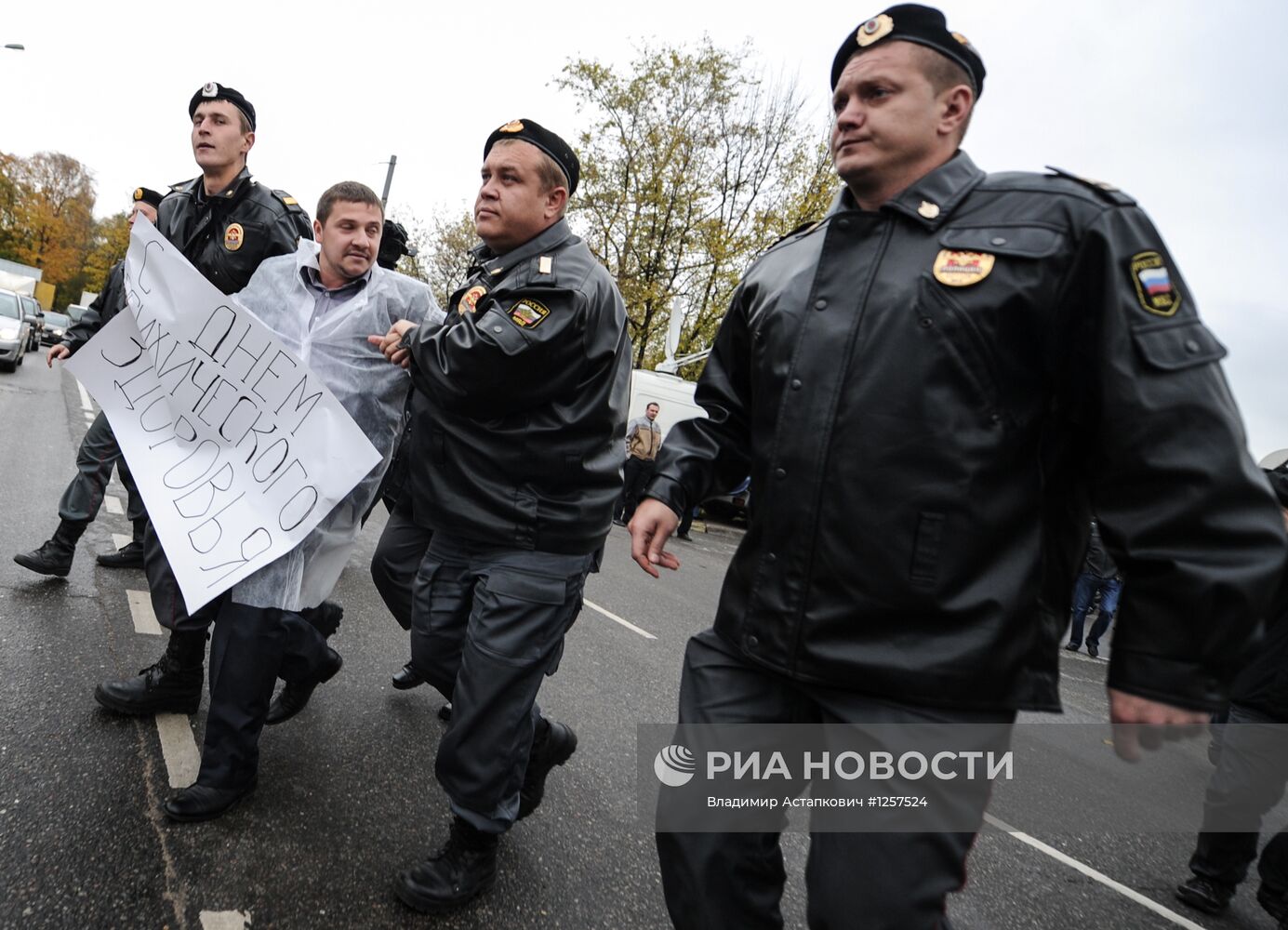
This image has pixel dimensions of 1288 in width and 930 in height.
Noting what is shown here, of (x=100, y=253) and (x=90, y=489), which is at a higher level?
(x=90, y=489)

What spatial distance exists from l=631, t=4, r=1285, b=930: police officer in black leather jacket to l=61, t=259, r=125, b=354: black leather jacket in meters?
2.90

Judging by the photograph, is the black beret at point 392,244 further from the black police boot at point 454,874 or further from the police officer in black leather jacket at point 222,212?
the black police boot at point 454,874

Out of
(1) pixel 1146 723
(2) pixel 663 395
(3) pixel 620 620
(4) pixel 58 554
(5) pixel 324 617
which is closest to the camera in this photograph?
(1) pixel 1146 723

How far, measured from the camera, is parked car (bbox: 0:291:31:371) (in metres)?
15.6

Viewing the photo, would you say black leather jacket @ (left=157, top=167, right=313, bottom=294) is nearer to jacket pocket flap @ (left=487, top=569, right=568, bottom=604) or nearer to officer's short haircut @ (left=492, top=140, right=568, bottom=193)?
officer's short haircut @ (left=492, top=140, right=568, bottom=193)

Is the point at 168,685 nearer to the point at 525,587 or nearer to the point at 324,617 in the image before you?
the point at 324,617

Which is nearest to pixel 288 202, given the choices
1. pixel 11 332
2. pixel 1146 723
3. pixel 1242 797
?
pixel 1146 723

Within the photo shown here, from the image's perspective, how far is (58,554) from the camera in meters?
4.22

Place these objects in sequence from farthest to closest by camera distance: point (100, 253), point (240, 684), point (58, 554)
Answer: point (100, 253), point (58, 554), point (240, 684)

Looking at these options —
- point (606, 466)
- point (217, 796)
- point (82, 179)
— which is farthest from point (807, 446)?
point (82, 179)

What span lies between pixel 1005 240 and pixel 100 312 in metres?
4.09

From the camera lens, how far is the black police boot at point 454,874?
2127 millimetres

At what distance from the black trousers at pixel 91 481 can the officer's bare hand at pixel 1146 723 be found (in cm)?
432

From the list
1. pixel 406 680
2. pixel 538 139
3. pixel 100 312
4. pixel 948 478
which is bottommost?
pixel 406 680
